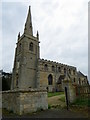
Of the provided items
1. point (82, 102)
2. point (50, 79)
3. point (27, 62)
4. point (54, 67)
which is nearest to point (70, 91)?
point (82, 102)

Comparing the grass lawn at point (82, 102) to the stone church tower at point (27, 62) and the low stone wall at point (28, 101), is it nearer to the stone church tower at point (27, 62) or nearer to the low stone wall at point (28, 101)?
the low stone wall at point (28, 101)

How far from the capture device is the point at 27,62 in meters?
36.9

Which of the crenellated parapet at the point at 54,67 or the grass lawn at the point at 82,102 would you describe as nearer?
the grass lawn at the point at 82,102

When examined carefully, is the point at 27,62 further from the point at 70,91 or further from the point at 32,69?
the point at 70,91

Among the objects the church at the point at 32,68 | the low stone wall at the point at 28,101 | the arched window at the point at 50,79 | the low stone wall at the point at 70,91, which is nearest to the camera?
the low stone wall at the point at 28,101

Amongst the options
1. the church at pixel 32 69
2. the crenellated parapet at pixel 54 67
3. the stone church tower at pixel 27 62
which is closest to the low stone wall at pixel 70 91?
the church at pixel 32 69

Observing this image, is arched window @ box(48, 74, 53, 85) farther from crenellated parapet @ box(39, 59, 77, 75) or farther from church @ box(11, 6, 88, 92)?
crenellated parapet @ box(39, 59, 77, 75)

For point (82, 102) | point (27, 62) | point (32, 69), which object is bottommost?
point (82, 102)

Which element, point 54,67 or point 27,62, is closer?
point 27,62

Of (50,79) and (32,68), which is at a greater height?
(32,68)

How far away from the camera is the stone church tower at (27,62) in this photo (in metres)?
34.5

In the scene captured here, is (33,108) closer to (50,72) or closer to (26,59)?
(26,59)

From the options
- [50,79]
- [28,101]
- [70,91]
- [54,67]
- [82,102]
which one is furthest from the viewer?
[54,67]

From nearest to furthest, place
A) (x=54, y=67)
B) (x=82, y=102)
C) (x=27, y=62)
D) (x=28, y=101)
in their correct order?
1. (x=28, y=101)
2. (x=82, y=102)
3. (x=27, y=62)
4. (x=54, y=67)
